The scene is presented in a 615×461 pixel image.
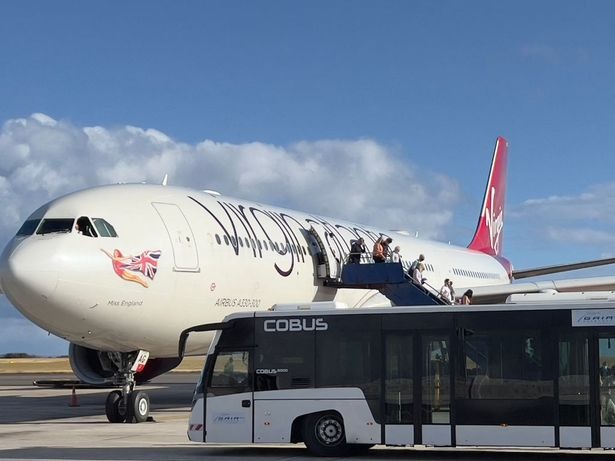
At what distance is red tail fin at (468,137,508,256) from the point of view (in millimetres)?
45469

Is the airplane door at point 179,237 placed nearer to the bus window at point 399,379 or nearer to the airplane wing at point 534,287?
the bus window at point 399,379

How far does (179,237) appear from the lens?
63.7 feet

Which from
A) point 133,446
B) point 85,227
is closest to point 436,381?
point 133,446

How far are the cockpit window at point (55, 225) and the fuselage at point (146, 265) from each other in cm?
2

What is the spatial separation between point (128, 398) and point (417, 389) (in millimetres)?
7285

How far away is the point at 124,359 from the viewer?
19734 mm

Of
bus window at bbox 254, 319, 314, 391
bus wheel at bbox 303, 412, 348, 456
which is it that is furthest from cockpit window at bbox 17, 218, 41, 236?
bus wheel at bbox 303, 412, 348, 456

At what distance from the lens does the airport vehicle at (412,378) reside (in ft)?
43.3

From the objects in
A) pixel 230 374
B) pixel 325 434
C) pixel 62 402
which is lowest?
pixel 62 402

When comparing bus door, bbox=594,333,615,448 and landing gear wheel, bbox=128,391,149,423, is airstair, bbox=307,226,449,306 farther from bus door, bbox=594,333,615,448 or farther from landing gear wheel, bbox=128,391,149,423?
bus door, bbox=594,333,615,448

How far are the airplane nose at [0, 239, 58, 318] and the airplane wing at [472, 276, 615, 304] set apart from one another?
1495 cm

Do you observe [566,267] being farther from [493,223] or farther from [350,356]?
[350,356]

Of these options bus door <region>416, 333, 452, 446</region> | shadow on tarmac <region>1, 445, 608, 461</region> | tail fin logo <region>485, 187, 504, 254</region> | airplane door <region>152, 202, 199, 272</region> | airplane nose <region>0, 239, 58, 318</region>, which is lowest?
shadow on tarmac <region>1, 445, 608, 461</region>

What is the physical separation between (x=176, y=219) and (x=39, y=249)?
3202 millimetres
